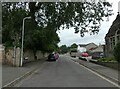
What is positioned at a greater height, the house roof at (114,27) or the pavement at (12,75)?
the house roof at (114,27)

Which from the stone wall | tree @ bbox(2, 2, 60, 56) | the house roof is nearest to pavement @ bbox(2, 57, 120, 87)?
the stone wall

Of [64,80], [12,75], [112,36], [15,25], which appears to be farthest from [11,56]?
[112,36]

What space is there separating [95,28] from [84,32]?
5.23ft

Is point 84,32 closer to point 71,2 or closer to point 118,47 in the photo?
point 71,2

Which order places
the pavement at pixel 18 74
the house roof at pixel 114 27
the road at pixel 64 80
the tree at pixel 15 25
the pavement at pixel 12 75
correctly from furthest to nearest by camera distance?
1. the house roof at pixel 114 27
2. the tree at pixel 15 25
3. the pavement at pixel 18 74
4. the road at pixel 64 80
5. the pavement at pixel 12 75

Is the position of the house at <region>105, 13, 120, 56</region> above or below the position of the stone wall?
above

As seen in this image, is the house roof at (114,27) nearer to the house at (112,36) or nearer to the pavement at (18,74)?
the house at (112,36)

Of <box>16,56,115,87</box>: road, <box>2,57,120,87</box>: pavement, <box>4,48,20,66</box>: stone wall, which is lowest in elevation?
<box>16,56,115,87</box>: road

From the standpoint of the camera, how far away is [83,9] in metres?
39.0

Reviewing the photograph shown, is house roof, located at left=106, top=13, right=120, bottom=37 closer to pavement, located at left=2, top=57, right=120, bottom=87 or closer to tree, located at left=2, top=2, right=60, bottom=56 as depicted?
tree, located at left=2, top=2, right=60, bottom=56

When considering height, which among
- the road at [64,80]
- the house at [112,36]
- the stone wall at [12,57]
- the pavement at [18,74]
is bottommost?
the road at [64,80]

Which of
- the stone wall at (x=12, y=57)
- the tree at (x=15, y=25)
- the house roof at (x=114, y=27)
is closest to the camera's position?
the stone wall at (x=12, y=57)

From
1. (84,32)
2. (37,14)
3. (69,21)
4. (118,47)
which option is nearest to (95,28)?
(84,32)

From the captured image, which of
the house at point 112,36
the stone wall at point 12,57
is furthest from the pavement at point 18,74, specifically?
the house at point 112,36
